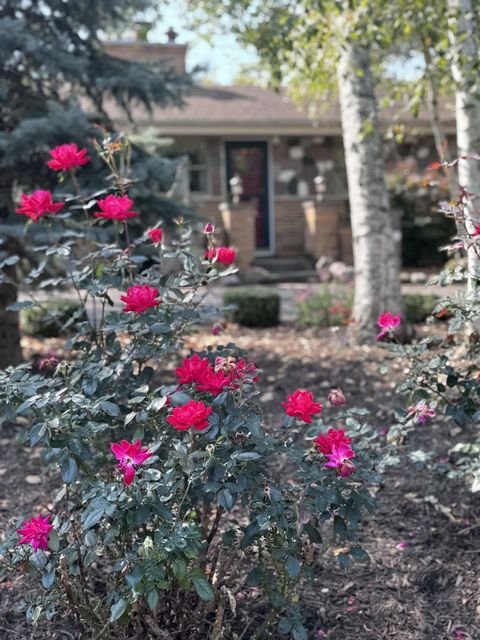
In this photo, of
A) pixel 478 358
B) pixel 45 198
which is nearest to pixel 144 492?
pixel 45 198

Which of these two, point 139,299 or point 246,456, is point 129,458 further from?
point 139,299

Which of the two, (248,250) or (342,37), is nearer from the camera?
(342,37)

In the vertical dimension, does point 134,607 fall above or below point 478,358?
below

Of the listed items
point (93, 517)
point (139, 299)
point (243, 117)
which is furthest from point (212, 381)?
point (243, 117)

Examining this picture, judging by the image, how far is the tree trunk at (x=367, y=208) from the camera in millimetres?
6395

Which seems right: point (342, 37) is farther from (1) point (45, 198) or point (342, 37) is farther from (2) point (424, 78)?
(1) point (45, 198)

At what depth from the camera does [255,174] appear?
1562 centimetres

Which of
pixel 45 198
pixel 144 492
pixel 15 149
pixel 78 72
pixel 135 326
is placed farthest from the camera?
pixel 78 72

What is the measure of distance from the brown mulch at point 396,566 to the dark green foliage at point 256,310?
10.7 ft

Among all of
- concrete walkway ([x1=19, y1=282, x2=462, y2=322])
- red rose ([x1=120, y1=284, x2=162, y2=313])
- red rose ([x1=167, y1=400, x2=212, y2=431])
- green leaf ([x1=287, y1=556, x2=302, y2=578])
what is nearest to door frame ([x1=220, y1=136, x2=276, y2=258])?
concrete walkway ([x1=19, y1=282, x2=462, y2=322])

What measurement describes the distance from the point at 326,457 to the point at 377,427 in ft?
7.58

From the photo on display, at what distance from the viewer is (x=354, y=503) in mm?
2213

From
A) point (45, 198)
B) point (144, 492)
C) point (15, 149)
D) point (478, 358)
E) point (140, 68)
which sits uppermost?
point (140, 68)

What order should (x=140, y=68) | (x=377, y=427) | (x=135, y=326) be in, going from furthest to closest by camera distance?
(x=140, y=68) < (x=377, y=427) < (x=135, y=326)
